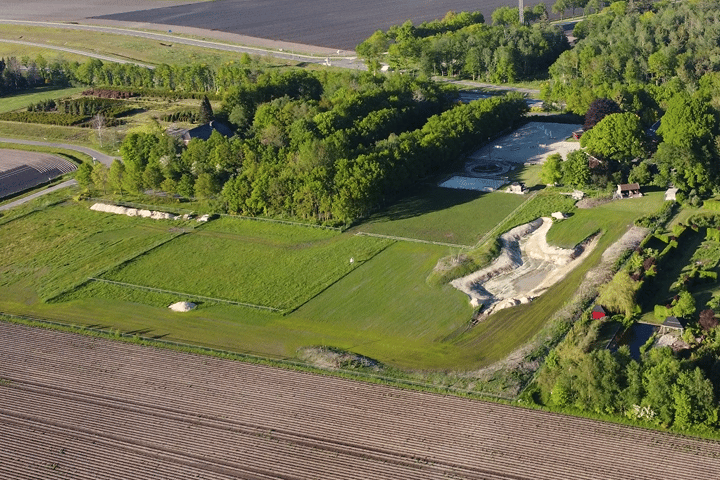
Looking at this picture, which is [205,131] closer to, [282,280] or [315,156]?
[315,156]

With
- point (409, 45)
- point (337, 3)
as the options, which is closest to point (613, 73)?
point (409, 45)

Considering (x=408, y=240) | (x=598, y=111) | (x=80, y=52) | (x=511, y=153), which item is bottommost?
(x=408, y=240)

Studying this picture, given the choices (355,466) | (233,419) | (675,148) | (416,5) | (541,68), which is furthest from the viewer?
(416,5)

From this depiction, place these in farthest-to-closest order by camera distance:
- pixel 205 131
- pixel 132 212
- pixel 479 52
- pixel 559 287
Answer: pixel 479 52 → pixel 205 131 → pixel 132 212 → pixel 559 287

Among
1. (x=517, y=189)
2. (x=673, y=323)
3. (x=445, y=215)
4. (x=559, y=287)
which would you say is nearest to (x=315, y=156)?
(x=445, y=215)

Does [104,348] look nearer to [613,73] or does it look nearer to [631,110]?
[631,110]

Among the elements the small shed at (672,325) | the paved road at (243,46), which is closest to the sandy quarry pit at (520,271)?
the small shed at (672,325)

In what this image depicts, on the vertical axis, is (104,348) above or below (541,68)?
below

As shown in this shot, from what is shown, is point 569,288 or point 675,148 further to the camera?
point 675,148
